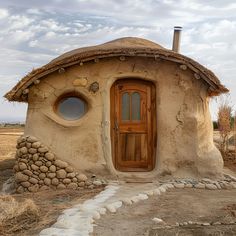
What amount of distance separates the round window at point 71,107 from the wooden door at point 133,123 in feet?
2.57

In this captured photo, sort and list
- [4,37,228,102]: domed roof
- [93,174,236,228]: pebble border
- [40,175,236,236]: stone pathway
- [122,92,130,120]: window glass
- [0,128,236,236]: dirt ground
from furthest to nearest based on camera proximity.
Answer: [122,92,130,120]: window glass < [4,37,228,102]: domed roof < [93,174,236,228]: pebble border < [0,128,236,236]: dirt ground < [40,175,236,236]: stone pathway

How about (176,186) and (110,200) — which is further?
(176,186)

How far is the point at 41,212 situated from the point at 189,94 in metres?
5.43

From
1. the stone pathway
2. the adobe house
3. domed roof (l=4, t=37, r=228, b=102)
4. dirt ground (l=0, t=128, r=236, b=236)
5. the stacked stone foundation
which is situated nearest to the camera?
the stone pathway

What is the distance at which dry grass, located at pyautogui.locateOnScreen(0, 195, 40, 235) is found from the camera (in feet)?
18.4

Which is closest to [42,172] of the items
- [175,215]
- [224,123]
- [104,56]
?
[104,56]

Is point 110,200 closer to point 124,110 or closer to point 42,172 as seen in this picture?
point 42,172

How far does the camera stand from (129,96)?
10.9 metres

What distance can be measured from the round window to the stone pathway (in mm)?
2059

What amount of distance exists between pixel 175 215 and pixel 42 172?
162 inches

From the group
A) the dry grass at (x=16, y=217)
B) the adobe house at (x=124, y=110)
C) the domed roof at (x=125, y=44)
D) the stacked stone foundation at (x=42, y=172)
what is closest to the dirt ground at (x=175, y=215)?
the dry grass at (x=16, y=217)

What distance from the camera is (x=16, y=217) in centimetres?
608

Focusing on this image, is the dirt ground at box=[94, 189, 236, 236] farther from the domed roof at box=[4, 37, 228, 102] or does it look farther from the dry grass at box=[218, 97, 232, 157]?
the dry grass at box=[218, 97, 232, 157]

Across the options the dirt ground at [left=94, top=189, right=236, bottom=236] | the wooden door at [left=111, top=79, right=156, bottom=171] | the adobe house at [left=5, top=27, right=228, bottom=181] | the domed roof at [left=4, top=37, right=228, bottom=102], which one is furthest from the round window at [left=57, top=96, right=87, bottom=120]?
the dirt ground at [left=94, top=189, right=236, bottom=236]
